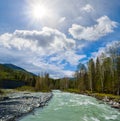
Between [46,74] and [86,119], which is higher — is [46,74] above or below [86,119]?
above

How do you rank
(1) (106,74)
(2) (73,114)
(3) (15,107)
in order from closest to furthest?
1. (2) (73,114)
2. (3) (15,107)
3. (1) (106,74)

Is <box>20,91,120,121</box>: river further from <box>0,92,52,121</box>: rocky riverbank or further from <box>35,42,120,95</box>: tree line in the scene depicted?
<box>35,42,120,95</box>: tree line

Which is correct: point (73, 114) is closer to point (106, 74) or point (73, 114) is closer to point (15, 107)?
point (15, 107)

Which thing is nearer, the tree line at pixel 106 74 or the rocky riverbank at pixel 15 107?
the rocky riverbank at pixel 15 107

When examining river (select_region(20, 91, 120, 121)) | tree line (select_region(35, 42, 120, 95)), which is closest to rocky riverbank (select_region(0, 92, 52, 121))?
river (select_region(20, 91, 120, 121))

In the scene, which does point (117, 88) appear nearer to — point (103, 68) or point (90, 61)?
point (103, 68)

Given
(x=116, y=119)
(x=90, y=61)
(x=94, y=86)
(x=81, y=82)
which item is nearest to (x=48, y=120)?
(x=116, y=119)

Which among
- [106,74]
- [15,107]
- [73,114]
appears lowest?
[73,114]

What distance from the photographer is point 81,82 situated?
96.3 meters

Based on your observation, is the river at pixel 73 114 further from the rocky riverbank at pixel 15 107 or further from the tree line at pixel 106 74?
the tree line at pixel 106 74

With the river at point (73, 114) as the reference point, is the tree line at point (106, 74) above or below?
above

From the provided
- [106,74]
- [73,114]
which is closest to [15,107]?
[73,114]

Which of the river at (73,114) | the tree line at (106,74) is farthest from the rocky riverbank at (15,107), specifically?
the tree line at (106,74)

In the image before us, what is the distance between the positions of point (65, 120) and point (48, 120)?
1881mm
